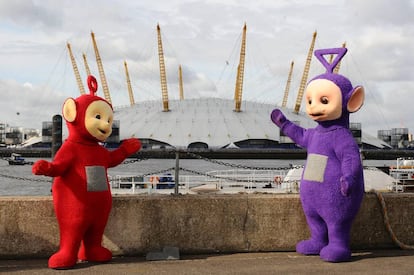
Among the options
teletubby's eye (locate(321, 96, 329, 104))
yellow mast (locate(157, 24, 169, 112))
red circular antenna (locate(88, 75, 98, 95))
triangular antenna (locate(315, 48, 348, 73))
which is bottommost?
teletubby's eye (locate(321, 96, 329, 104))

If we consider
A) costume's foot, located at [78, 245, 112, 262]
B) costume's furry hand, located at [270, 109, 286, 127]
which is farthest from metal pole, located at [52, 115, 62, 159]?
costume's furry hand, located at [270, 109, 286, 127]

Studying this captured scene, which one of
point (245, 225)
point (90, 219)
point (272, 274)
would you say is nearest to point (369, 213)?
point (245, 225)

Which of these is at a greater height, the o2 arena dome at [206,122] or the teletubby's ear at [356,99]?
the o2 arena dome at [206,122]

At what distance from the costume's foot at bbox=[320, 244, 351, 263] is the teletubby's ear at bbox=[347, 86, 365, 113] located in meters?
1.73

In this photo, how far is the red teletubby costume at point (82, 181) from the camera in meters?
6.01

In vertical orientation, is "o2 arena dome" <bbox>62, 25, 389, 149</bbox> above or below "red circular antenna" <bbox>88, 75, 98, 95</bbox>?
above

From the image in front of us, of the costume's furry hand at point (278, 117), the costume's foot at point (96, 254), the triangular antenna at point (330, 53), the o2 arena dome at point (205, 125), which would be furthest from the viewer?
the o2 arena dome at point (205, 125)

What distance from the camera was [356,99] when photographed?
6.72m

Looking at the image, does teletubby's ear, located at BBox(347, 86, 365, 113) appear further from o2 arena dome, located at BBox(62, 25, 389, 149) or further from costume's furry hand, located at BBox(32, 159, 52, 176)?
o2 arena dome, located at BBox(62, 25, 389, 149)

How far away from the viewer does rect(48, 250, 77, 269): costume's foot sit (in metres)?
5.88

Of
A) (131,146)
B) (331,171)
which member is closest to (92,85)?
(131,146)

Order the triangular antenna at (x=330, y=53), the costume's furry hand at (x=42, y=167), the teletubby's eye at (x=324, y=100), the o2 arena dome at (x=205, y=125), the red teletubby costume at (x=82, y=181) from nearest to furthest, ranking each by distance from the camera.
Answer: the costume's furry hand at (x=42, y=167) → the red teletubby costume at (x=82, y=181) → the teletubby's eye at (x=324, y=100) → the triangular antenna at (x=330, y=53) → the o2 arena dome at (x=205, y=125)

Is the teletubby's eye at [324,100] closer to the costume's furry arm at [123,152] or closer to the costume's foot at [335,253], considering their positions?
the costume's foot at [335,253]

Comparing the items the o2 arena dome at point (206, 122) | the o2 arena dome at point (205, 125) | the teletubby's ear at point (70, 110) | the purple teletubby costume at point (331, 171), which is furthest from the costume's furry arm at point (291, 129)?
the o2 arena dome at point (206, 122)
